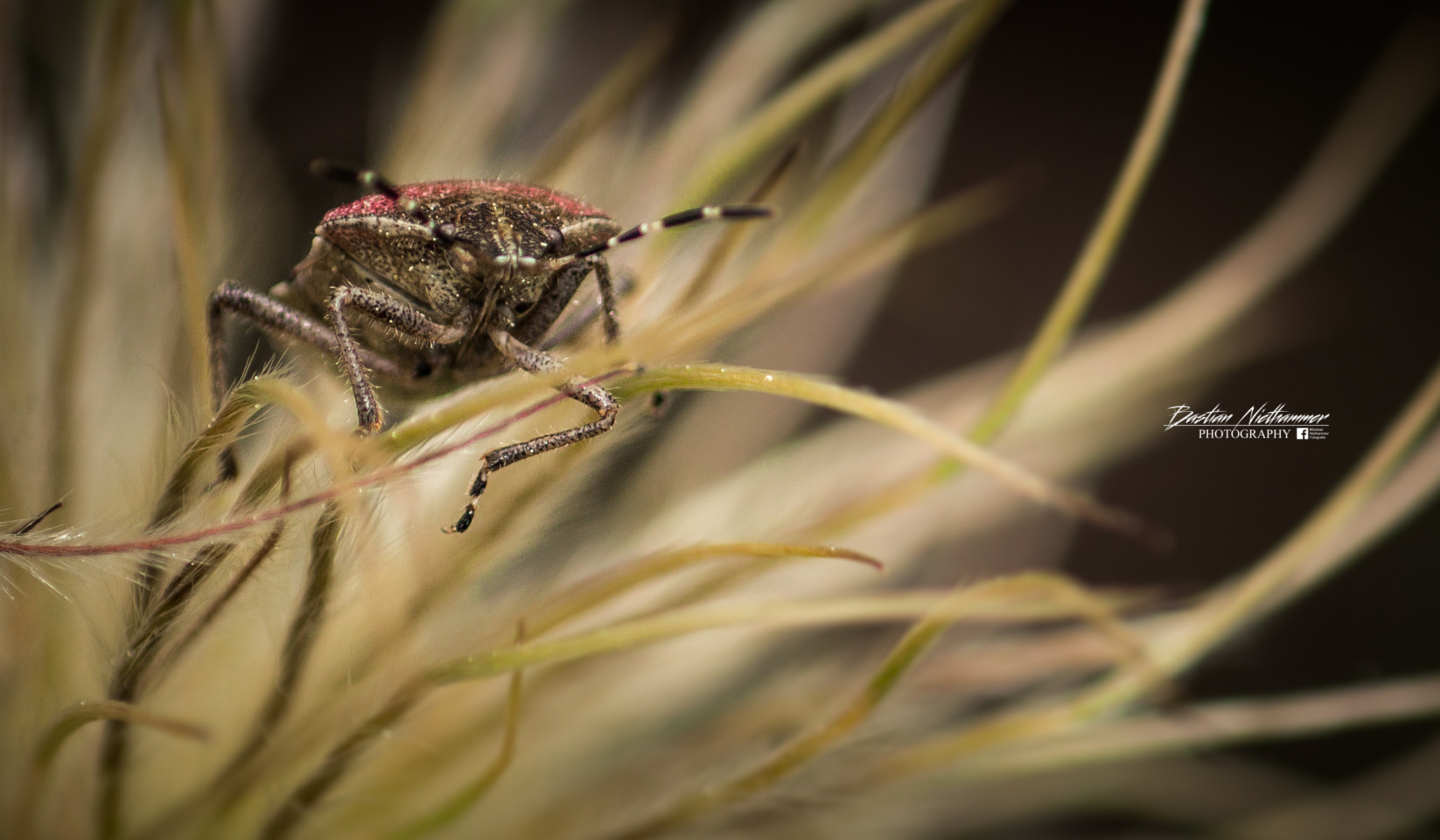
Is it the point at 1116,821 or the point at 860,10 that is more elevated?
the point at 860,10

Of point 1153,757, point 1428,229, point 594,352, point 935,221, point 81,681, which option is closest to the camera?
point 594,352

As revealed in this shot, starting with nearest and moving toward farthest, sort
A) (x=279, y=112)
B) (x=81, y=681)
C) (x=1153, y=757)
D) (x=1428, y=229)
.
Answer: (x=81, y=681), (x=1153, y=757), (x=279, y=112), (x=1428, y=229)

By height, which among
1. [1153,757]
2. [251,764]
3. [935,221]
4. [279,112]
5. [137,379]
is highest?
[279,112]

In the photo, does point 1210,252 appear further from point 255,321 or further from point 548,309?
point 255,321

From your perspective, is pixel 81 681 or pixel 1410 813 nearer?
pixel 81 681

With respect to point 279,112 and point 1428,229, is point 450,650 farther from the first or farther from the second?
point 1428,229

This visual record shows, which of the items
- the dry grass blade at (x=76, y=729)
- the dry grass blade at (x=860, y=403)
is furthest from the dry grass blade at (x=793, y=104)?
the dry grass blade at (x=76, y=729)

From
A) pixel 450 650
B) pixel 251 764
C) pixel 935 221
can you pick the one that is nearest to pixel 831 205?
pixel 935 221

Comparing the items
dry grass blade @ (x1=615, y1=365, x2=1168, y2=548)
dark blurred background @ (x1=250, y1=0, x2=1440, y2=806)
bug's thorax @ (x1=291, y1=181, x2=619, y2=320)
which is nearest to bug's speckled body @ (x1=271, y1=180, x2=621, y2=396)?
bug's thorax @ (x1=291, y1=181, x2=619, y2=320)
